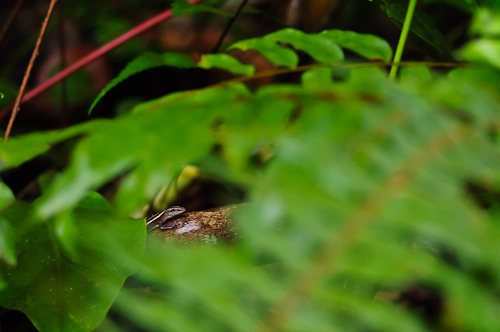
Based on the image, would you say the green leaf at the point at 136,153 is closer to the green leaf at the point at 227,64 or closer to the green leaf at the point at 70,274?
the green leaf at the point at 227,64

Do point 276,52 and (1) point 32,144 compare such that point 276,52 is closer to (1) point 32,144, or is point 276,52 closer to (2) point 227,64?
(2) point 227,64

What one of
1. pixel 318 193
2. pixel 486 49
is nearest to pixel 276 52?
pixel 486 49

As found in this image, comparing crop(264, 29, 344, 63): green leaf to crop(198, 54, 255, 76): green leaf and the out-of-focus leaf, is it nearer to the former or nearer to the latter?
crop(198, 54, 255, 76): green leaf

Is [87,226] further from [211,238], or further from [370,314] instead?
[370,314]

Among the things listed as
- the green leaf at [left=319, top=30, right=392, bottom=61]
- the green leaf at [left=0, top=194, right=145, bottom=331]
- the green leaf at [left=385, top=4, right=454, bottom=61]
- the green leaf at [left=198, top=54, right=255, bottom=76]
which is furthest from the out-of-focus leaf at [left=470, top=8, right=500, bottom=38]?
the green leaf at [left=0, top=194, right=145, bottom=331]

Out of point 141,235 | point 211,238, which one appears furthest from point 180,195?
point 141,235

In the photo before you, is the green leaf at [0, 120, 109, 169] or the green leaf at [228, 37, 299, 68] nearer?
the green leaf at [0, 120, 109, 169]
